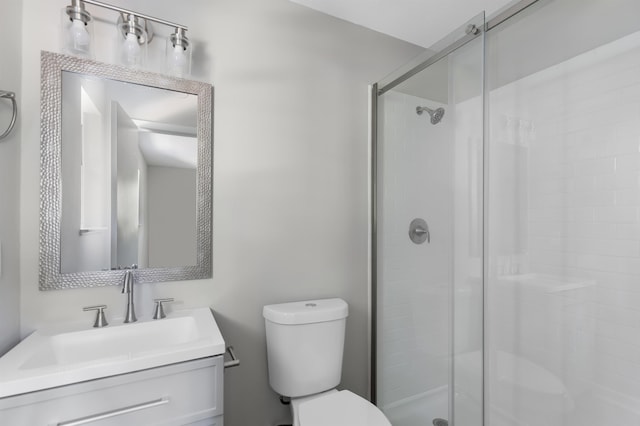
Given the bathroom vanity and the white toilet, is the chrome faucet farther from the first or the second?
the white toilet

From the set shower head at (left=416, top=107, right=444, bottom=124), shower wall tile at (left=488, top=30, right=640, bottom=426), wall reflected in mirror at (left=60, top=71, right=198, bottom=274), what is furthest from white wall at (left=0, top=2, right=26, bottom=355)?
shower wall tile at (left=488, top=30, right=640, bottom=426)

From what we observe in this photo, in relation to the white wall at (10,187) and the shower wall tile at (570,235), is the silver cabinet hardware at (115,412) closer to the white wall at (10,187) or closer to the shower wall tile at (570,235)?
the white wall at (10,187)

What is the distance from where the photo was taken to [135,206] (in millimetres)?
1386

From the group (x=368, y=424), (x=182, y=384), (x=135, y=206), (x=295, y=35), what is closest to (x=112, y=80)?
(x=135, y=206)

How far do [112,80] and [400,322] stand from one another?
1847 mm

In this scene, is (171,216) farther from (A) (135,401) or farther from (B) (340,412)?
(B) (340,412)

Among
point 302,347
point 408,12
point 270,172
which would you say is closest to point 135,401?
point 302,347

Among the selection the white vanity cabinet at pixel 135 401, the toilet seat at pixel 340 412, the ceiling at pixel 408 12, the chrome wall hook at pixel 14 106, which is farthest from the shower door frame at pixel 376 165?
the chrome wall hook at pixel 14 106

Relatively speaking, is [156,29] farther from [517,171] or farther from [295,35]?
[517,171]

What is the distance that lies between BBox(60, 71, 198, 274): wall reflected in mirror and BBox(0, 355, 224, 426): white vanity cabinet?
1.81 ft

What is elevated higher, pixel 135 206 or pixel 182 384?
pixel 135 206

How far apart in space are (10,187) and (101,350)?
26.3 inches

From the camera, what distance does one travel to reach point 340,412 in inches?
51.5

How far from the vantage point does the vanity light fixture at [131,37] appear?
3.96 feet
